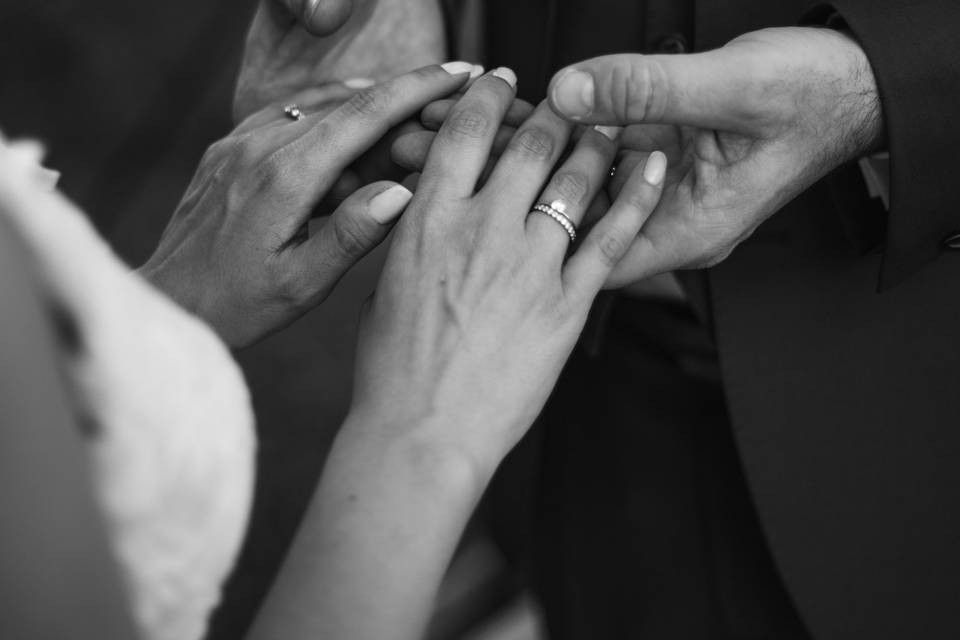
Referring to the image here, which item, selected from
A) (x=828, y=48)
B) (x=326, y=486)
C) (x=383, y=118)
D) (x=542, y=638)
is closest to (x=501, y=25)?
(x=383, y=118)

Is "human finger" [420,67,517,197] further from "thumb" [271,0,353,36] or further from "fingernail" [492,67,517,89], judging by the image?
"thumb" [271,0,353,36]

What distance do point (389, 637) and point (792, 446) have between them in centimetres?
60

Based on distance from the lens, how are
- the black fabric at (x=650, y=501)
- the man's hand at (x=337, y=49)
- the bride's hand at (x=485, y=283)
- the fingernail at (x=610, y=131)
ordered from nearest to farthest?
the bride's hand at (x=485, y=283) → the fingernail at (x=610, y=131) → the man's hand at (x=337, y=49) → the black fabric at (x=650, y=501)

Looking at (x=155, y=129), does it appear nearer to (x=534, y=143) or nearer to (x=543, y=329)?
(x=534, y=143)

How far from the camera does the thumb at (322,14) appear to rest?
Answer: 989mm

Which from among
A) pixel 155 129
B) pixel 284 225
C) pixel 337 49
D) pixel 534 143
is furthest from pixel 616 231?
pixel 155 129

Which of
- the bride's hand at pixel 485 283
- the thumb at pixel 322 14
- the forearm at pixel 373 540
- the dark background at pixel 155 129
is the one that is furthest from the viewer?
the dark background at pixel 155 129

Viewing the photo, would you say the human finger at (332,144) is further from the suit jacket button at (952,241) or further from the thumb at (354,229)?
the suit jacket button at (952,241)

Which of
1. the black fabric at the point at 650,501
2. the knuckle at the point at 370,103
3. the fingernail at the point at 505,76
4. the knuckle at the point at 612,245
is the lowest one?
the black fabric at the point at 650,501

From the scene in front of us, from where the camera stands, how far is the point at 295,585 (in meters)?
0.56

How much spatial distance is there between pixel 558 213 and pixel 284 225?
0.95ft

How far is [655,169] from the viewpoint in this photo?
81 centimetres

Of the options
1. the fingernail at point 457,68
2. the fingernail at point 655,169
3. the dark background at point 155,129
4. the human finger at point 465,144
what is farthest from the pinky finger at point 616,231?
the dark background at point 155,129

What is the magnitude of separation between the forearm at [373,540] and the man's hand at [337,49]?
0.65 meters
